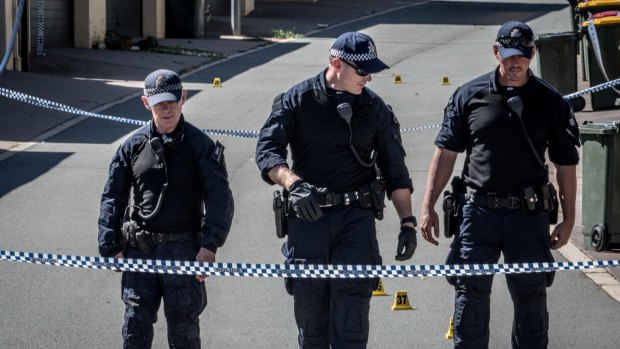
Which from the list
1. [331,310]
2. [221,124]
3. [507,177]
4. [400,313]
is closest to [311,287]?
[331,310]

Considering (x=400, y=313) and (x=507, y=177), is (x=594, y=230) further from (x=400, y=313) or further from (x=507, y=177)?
(x=507, y=177)

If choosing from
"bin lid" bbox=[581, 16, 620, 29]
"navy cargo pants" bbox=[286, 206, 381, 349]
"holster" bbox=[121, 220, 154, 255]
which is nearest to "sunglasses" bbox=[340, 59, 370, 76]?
"navy cargo pants" bbox=[286, 206, 381, 349]

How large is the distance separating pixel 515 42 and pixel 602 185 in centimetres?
417

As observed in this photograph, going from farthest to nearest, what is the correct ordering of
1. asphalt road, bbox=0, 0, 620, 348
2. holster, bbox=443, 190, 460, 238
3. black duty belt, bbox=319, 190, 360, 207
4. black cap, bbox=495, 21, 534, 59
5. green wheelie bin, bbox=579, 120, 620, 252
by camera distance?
green wheelie bin, bbox=579, 120, 620, 252, asphalt road, bbox=0, 0, 620, 348, holster, bbox=443, 190, 460, 238, black cap, bbox=495, 21, 534, 59, black duty belt, bbox=319, 190, 360, 207

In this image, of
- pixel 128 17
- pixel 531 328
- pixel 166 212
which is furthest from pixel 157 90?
pixel 128 17

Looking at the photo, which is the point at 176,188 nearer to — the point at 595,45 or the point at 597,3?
the point at 595,45

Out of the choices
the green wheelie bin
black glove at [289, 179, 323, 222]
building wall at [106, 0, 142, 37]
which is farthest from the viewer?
building wall at [106, 0, 142, 37]

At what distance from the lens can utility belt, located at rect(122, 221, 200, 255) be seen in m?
7.04

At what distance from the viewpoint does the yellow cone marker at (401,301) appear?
31.6ft

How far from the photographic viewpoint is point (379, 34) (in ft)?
119

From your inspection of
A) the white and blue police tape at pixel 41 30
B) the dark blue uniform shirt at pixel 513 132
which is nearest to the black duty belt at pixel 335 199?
the dark blue uniform shirt at pixel 513 132

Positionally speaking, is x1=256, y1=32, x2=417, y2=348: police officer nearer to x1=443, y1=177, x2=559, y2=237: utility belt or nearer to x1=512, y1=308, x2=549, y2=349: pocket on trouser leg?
x1=443, y1=177, x2=559, y2=237: utility belt

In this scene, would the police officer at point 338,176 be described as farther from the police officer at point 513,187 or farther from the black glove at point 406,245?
the police officer at point 513,187

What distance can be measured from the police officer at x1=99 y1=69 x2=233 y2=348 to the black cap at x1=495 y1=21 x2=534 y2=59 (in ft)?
A: 5.71
